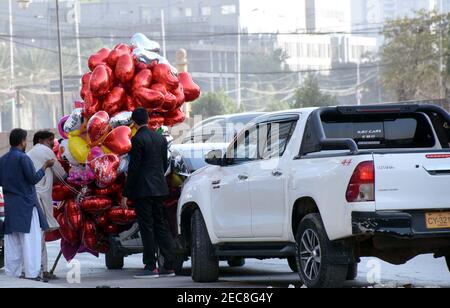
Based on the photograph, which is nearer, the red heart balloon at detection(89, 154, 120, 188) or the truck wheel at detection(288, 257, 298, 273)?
the red heart balloon at detection(89, 154, 120, 188)

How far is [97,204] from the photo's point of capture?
1459 centimetres

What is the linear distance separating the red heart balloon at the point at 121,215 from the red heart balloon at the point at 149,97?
136 centimetres

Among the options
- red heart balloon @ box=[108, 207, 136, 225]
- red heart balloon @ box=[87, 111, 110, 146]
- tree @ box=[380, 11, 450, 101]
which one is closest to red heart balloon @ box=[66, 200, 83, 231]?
red heart balloon @ box=[108, 207, 136, 225]

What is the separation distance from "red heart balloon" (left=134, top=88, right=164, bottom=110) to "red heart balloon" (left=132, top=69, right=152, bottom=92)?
0.08 metres

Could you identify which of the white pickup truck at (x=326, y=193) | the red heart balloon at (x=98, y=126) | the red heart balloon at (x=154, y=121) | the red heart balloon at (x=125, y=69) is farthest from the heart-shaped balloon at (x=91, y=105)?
the white pickup truck at (x=326, y=193)

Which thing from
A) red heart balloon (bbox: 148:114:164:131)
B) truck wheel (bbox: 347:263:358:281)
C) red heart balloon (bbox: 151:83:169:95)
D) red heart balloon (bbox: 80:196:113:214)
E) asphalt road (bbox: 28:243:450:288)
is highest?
red heart balloon (bbox: 151:83:169:95)

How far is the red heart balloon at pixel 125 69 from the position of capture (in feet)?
48.9

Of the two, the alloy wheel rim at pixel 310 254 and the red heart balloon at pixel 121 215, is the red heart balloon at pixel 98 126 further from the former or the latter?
the alloy wheel rim at pixel 310 254

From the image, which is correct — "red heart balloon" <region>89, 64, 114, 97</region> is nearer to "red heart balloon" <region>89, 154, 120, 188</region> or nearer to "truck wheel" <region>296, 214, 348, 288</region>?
"red heart balloon" <region>89, 154, 120, 188</region>

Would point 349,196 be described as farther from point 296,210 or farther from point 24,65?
point 24,65

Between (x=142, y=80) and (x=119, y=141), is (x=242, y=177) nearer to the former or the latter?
(x=119, y=141)

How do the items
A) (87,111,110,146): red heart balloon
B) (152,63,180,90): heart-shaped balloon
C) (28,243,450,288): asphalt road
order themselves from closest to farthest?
1. (28,243,450,288): asphalt road
2. (87,111,110,146): red heart balloon
3. (152,63,180,90): heart-shaped balloon

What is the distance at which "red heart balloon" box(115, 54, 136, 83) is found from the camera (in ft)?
Result: 48.9
